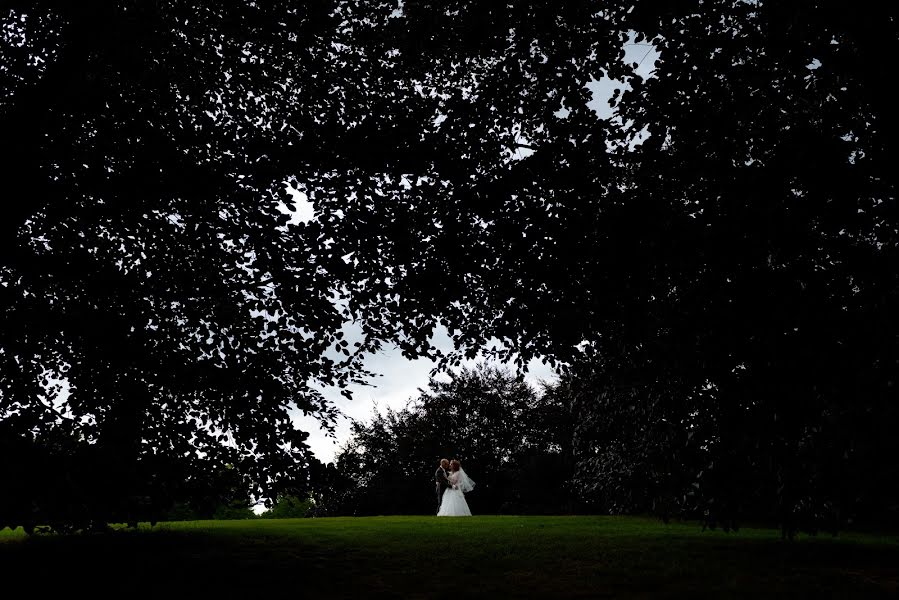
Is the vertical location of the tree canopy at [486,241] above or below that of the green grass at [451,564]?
above

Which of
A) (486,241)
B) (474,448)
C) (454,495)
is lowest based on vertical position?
(454,495)

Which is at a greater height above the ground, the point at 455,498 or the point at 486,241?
the point at 486,241

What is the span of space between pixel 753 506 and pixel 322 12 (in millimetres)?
11038

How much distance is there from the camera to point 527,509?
37.8 m

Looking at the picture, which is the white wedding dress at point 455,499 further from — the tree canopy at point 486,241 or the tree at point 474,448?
the tree canopy at point 486,241

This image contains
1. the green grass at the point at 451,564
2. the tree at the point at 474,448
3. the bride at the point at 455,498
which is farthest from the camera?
the tree at the point at 474,448

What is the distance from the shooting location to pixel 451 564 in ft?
30.9

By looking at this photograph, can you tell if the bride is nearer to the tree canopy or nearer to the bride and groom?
the bride and groom

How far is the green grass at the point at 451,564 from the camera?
7.48m

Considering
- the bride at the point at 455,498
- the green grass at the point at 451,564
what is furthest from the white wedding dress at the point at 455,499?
the green grass at the point at 451,564

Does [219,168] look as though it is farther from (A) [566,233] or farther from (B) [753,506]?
(B) [753,506]

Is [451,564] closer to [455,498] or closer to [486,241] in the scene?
[486,241]

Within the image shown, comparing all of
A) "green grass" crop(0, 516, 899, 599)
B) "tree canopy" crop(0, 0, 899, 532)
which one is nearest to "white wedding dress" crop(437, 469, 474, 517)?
"green grass" crop(0, 516, 899, 599)

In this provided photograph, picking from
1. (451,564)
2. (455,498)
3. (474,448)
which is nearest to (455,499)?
(455,498)
